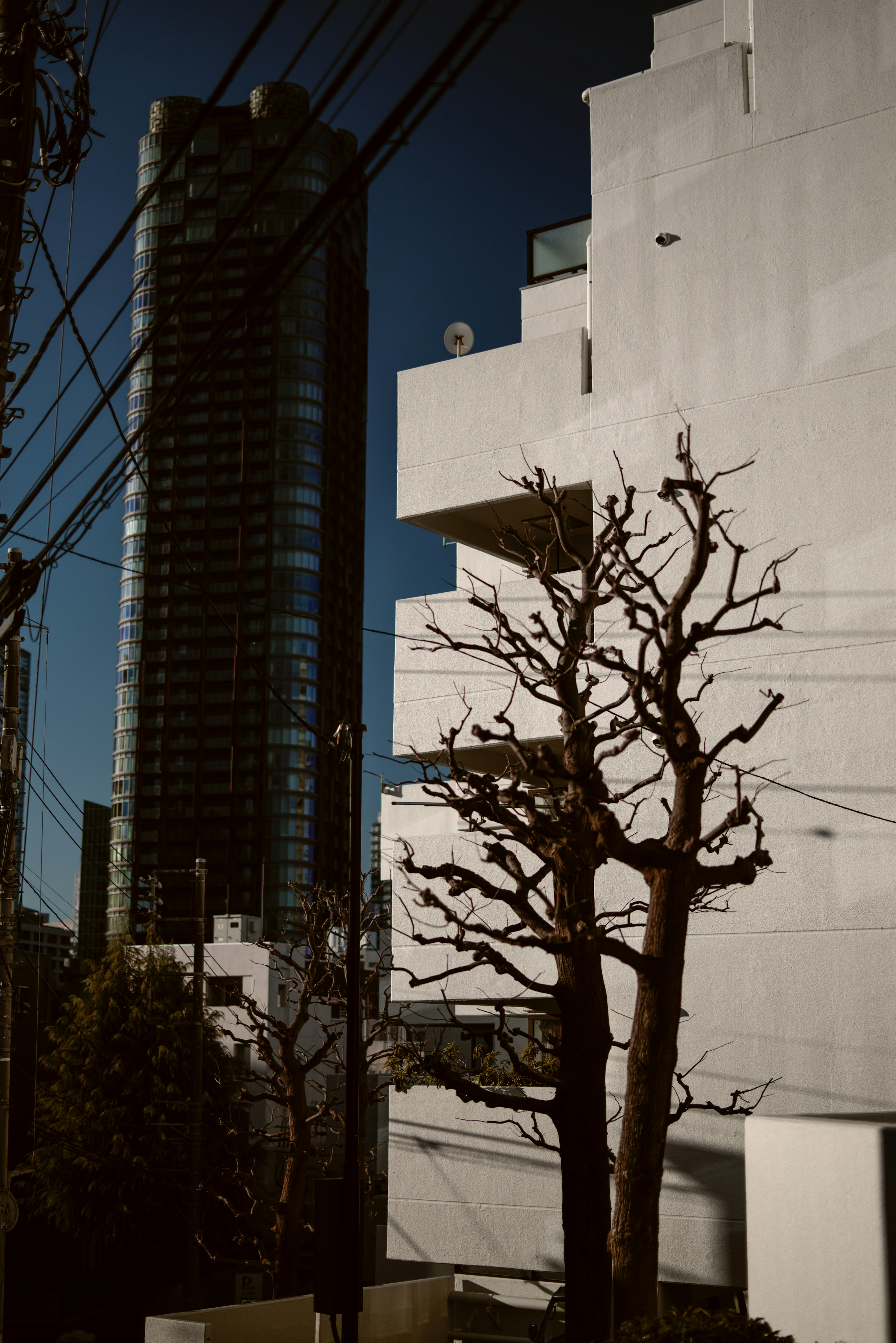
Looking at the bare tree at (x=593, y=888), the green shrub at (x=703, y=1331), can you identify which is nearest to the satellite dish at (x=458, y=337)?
the bare tree at (x=593, y=888)

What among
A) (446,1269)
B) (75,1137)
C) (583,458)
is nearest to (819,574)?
(583,458)

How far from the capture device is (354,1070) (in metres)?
12.2

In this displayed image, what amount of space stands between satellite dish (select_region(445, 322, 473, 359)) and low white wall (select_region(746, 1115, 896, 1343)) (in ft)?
40.1

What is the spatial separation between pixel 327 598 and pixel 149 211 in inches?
1522

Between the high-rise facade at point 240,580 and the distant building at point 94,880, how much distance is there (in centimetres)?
178

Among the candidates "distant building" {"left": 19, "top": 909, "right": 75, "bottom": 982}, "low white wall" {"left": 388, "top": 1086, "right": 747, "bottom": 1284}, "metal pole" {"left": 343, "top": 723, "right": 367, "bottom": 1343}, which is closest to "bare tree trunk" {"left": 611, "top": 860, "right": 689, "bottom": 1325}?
"metal pole" {"left": 343, "top": 723, "right": 367, "bottom": 1343}

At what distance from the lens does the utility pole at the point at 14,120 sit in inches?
390

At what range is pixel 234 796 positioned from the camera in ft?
340

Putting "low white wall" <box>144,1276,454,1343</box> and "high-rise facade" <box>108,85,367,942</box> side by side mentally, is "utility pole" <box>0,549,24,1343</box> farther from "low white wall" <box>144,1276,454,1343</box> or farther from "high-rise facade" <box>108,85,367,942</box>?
"high-rise facade" <box>108,85,367,942</box>

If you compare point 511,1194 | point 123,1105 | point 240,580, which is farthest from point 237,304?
point 240,580

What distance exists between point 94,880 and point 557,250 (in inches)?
4043

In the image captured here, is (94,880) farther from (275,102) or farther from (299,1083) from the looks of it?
(299,1083)

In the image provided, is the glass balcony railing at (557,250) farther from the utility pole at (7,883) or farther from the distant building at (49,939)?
the distant building at (49,939)

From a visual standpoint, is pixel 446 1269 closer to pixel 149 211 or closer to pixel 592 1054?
pixel 592 1054
